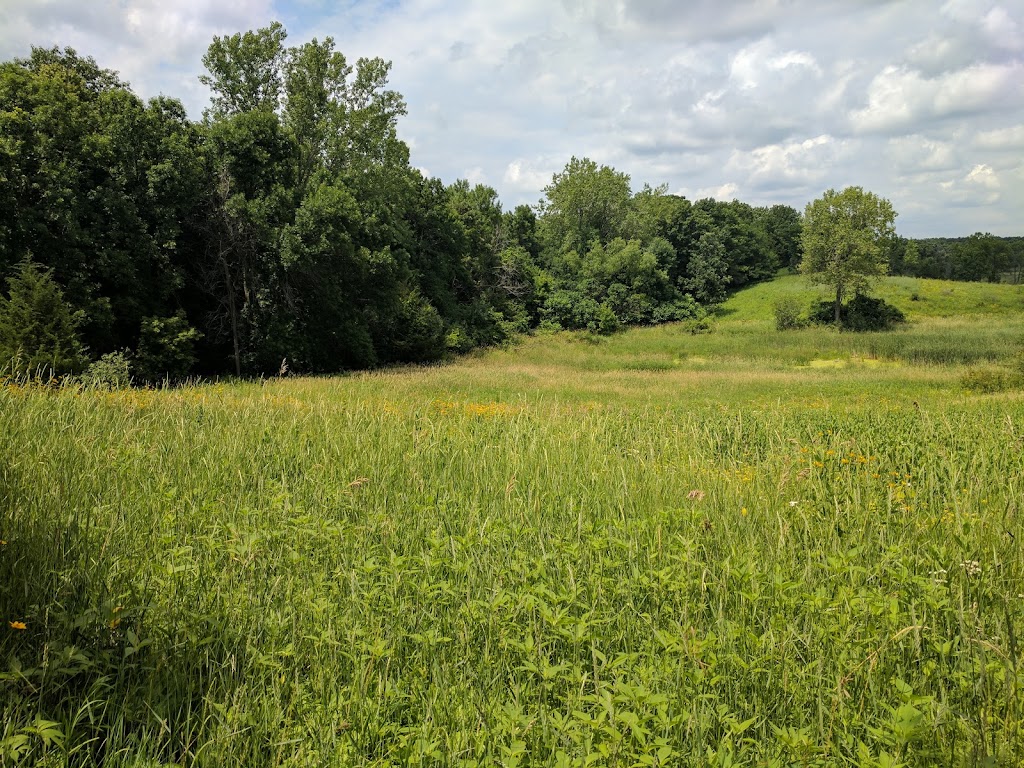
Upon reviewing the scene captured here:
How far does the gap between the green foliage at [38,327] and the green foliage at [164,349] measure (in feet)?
17.3

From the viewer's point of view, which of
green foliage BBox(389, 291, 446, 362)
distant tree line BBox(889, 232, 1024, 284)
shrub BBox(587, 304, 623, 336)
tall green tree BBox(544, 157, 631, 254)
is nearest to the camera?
green foliage BBox(389, 291, 446, 362)

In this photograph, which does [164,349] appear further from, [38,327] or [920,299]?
[920,299]

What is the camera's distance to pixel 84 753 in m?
2.00

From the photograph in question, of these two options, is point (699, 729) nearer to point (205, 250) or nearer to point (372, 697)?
point (372, 697)

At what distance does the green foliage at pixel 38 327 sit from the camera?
13.9 metres

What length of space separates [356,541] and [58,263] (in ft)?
68.5

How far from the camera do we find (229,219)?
24250 mm

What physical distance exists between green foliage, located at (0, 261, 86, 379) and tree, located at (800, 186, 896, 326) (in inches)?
2164

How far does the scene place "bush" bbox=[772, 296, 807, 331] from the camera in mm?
51812

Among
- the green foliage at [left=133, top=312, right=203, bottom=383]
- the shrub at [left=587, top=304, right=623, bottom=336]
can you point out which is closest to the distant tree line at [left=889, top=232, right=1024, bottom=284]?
the shrub at [left=587, top=304, right=623, bottom=336]

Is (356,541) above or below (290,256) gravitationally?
below

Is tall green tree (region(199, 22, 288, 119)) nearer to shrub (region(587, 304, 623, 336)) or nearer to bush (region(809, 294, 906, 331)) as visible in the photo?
shrub (region(587, 304, 623, 336))

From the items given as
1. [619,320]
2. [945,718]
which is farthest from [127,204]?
[619,320]

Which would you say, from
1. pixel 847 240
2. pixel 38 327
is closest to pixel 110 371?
pixel 38 327
